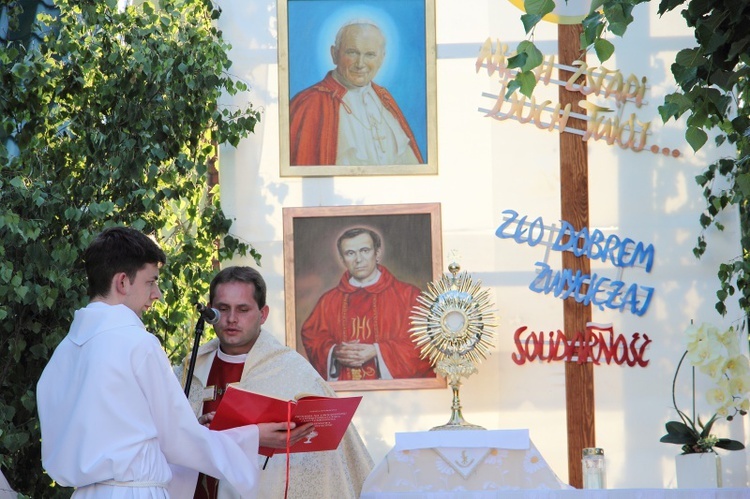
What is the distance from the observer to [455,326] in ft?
20.0

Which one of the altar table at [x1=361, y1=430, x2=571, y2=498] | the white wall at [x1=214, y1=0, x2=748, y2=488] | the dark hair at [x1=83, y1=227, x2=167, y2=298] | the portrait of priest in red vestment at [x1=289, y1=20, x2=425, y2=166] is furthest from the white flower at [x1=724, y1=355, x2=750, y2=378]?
the dark hair at [x1=83, y1=227, x2=167, y2=298]

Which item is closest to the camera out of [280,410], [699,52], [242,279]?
[699,52]

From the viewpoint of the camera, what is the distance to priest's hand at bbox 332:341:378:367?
628cm

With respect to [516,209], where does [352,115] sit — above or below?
above

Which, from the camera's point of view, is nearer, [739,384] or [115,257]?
[115,257]

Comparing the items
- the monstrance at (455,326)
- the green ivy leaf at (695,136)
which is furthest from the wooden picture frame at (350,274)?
the green ivy leaf at (695,136)

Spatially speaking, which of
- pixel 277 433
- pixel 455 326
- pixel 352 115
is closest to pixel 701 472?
pixel 455 326

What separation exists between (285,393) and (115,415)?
1056 mm

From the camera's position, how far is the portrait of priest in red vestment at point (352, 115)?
643cm

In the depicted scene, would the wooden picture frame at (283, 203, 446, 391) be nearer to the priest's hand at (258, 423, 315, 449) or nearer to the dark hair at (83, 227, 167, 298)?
the priest's hand at (258, 423, 315, 449)

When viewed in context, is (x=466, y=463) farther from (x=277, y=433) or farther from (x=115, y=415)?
(x=115, y=415)

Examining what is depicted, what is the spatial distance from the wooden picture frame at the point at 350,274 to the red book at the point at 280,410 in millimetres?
2552

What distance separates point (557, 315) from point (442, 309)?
667 mm

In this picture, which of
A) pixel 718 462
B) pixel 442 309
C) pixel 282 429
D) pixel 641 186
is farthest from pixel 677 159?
pixel 282 429
